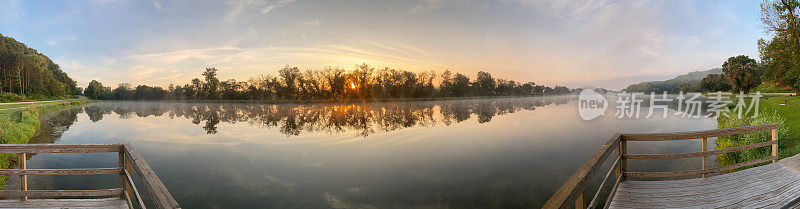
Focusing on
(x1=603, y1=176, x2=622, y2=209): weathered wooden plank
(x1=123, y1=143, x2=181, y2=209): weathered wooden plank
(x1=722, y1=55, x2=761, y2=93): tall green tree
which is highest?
(x1=722, y1=55, x2=761, y2=93): tall green tree

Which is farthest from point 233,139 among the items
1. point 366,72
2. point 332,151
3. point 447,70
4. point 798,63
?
point 447,70


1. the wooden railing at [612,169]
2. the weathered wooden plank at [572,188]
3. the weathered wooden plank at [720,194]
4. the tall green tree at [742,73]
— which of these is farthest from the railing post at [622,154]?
the tall green tree at [742,73]

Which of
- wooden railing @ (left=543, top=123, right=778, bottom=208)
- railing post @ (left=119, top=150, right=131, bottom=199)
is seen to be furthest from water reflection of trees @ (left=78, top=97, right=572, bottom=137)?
wooden railing @ (left=543, top=123, right=778, bottom=208)

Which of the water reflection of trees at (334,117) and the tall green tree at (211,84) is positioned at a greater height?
the tall green tree at (211,84)

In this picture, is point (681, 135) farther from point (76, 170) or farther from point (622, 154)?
point (76, 170)

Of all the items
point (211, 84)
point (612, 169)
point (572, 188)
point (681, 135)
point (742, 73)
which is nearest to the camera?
point (572, 188)

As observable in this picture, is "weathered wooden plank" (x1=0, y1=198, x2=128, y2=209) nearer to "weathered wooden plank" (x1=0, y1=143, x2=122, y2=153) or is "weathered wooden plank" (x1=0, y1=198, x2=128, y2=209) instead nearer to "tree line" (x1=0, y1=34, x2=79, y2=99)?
"weathered wooden plank" (x1=0, y1=143, x2=122, y2=153)

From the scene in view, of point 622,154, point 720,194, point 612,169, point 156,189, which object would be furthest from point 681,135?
point 156,189

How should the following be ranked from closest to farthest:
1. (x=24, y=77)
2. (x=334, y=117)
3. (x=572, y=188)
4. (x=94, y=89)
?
(x=572, y=188)
(x=334, y=117)
(x=24, y=77)
(x=94, y=89)

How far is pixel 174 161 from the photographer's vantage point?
18078mm

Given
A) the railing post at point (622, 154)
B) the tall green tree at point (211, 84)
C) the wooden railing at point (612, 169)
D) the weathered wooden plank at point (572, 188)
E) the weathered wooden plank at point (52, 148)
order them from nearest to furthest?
the weathered wooden plank at point (572, 188)
the wooden railing at point (612, 169)
the weathered wooden plank at point (52, 148)
the railing post at point (622, 154)
the tall green tree at point (211, 84)

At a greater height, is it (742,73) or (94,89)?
(94,89)

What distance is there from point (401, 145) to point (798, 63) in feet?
101

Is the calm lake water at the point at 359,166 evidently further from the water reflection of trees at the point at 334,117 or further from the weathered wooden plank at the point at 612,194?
the water reflection of trees at the point at 334,117
